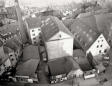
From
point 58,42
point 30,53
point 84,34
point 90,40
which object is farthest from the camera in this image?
point 84,34

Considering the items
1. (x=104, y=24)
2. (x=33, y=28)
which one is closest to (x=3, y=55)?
(x=33, y=28)

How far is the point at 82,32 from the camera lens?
46.8 meters

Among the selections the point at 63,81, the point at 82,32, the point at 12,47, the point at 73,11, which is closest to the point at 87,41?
the point at 82,32

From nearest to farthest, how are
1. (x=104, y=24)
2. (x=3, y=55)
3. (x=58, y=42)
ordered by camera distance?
1. (x=3, y=55)
2. (x=58, y=42)
3. (x=104, y=24)

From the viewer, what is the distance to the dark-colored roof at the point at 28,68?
35.3m

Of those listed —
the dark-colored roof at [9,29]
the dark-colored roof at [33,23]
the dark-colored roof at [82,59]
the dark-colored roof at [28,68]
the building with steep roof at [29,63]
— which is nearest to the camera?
the dark-colored roof at [28,68]

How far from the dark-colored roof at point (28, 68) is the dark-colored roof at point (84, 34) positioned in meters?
16.5

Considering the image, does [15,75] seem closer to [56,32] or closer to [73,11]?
[56,32]

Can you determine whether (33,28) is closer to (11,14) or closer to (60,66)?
(60,66)

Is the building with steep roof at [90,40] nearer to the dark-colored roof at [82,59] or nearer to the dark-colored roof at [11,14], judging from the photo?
the dark-colored roof at [82,59]

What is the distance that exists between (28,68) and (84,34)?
21.9 meters

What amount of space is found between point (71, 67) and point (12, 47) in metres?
19.5

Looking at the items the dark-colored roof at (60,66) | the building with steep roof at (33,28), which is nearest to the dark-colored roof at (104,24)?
the dark-colored roof at (60,66)

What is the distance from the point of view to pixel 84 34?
45688 millimetres
